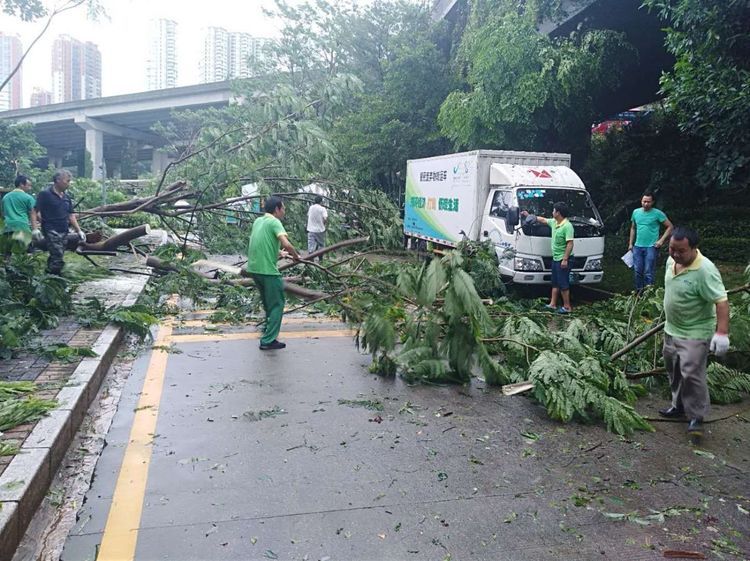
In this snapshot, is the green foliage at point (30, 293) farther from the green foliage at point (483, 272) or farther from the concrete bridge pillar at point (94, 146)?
the concrete bridge pillar at point (94, 146)

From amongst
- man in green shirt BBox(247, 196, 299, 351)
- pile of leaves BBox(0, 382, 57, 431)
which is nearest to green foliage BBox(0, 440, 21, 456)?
pile of leaves BBox(0, 382, 57, 431)

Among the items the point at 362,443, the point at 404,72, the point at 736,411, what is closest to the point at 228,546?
the point at 362,443

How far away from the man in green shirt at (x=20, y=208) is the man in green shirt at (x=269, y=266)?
3.87 m

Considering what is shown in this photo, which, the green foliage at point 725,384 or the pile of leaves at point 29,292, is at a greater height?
the pile of leaves at point 29,292

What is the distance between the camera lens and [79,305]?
28.8ft

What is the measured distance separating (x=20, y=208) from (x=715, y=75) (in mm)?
10661

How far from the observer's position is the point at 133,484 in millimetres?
4039

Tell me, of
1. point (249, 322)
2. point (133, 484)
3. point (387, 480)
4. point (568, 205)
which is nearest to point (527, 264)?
point (568, 205)

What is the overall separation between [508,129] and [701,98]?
7.46m

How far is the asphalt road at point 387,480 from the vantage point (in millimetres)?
3424

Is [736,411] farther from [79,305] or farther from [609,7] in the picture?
[609,7]

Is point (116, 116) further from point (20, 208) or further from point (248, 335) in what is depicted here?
point (248, 335)

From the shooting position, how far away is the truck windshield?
11969 mm

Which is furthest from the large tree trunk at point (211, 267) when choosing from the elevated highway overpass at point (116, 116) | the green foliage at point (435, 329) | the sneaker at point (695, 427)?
the elevated highway overpass at point (116, 116)
